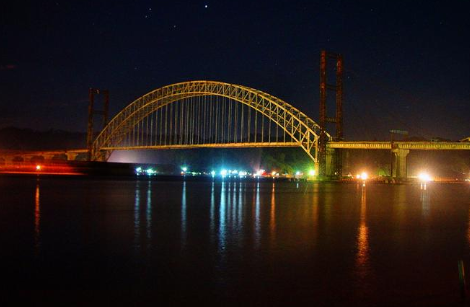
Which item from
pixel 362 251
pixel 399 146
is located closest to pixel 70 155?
pixel 399 146

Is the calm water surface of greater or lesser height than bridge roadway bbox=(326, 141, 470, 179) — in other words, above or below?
below

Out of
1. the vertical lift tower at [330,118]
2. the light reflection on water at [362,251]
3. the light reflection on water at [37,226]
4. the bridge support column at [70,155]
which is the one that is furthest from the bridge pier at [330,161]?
the bridge support column at [70,155]

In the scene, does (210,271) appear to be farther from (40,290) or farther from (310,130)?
(310,130)

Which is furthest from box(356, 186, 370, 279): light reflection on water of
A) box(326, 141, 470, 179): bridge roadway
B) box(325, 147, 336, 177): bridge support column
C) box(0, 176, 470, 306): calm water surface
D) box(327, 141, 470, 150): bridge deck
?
box(325, 147, 336, 177): bridge support column

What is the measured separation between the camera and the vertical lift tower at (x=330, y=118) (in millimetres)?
62688

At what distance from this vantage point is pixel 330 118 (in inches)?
2554

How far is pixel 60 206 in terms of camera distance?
16750mm

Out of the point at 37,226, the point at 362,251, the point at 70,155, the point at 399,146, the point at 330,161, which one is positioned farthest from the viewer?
the point at 70,155

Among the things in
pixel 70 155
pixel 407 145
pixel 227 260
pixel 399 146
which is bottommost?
pixel 227 260

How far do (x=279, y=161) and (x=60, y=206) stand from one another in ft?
292

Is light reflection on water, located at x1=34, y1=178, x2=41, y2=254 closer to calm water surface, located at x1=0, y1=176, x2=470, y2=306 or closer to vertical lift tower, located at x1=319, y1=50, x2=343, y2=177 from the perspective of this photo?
calm water surface, located at x1=0, y1=176, x2=470, y2=306

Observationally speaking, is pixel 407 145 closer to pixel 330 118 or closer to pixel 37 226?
pixel 330 118

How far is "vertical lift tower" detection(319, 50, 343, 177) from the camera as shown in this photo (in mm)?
62688

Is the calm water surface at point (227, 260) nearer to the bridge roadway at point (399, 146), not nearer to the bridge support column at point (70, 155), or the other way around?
the bridge roadway at point (399, 146)
